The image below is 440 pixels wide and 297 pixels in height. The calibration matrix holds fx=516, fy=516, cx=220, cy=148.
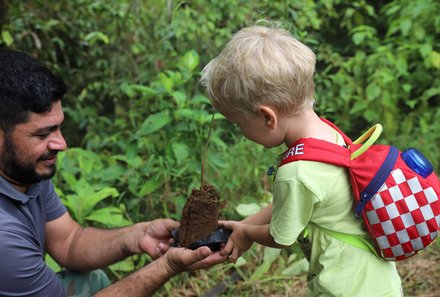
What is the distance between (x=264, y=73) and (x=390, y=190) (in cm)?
50

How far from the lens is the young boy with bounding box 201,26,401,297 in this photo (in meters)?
1.53

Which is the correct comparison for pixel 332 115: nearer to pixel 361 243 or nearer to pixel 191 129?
pixel 191 129

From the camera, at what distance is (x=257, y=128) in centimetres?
165

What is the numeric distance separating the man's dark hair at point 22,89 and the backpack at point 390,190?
39.6 inches

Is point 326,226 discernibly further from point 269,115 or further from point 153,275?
point 153,275

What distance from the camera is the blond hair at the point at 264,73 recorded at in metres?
1.53

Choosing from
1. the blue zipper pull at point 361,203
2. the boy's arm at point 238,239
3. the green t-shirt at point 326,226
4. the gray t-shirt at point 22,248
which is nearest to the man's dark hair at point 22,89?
the gray t-shirt at point 22,248

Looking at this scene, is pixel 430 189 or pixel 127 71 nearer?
pixel 430 189

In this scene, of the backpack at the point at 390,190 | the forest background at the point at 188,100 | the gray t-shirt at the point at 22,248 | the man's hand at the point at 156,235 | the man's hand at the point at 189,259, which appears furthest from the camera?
the forest background at the point at 188,100

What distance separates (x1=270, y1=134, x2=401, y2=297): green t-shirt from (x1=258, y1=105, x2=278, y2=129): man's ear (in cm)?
14

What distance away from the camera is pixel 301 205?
1.54 metres

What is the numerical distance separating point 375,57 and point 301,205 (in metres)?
3.43

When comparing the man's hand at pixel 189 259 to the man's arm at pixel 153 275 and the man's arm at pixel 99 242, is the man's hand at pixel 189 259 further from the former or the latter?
the man's arm at pixel 99 242

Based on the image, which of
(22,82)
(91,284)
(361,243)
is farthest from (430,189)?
(91,284)
